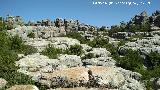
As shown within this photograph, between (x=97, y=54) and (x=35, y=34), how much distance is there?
1478 centimetres

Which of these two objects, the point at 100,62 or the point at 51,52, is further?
the point at 51,52

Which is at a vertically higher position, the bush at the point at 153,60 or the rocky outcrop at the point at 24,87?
the rocky outcrop at the point at 24,87

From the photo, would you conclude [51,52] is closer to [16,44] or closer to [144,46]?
[16,44]

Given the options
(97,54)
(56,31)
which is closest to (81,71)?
(97,54)

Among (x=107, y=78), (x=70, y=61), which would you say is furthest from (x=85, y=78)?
(x=70, y=61)

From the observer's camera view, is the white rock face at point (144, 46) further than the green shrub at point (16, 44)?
No

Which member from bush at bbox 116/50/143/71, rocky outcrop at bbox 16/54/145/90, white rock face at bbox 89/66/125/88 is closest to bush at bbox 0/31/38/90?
rocky outcrop at bbox 16/54/145/90

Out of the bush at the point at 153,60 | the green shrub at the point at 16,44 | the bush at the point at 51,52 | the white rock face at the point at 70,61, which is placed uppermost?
the green shrub at the point at 16,44

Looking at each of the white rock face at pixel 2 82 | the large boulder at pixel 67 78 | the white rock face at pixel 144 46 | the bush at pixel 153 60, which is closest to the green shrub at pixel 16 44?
the white rock face at pixel 144 46

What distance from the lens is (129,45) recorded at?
32.8 metres

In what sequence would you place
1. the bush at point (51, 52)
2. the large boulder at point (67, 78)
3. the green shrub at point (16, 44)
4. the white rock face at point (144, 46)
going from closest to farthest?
the large boulder at point (67, 78)
the bush at point (51, 52)
the white rock face at point (144, 46)
the green shrub at point (16, 44)

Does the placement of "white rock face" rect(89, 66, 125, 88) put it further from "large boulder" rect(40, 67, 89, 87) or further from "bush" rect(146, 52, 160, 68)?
"bush" rect(146, 52, 160, 68)

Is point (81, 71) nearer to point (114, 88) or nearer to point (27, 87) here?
point (114, 88)

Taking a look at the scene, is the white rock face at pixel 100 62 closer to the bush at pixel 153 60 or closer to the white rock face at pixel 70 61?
the white rock face at pixel 70 61
